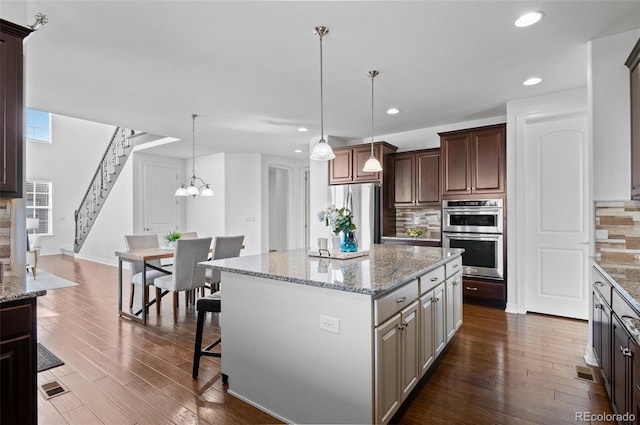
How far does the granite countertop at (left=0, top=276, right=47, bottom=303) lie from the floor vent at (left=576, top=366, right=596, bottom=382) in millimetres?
3589

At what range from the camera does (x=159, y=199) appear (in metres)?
7.52

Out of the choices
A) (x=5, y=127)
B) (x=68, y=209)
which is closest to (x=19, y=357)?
(x=5, y=127)

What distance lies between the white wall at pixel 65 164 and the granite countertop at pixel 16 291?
9.55 meters

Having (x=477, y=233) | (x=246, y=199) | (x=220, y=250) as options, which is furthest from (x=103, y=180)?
(x=477, y=233)

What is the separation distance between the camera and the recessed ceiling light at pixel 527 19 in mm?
2219

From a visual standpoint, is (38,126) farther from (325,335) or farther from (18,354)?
(325,335)

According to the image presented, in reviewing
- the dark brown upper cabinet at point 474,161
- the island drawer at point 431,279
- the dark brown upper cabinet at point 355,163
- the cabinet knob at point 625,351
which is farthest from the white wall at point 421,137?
the cabinet knob at point 625,351

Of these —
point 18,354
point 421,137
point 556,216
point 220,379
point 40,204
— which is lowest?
point 220,379

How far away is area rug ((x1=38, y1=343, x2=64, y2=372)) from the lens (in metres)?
2.66

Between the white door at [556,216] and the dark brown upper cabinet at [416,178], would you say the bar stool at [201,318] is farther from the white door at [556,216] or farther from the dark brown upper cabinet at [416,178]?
the white door at [556,216]

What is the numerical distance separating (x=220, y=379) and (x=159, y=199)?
6.04 m

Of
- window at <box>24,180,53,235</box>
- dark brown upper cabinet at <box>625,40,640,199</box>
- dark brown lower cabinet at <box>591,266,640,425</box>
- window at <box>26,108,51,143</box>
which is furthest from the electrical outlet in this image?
window at <box>26,108,51,143</box>

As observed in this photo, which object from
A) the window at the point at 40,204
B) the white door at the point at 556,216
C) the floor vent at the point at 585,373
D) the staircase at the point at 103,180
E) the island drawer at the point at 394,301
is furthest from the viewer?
the window at the point at 40,204

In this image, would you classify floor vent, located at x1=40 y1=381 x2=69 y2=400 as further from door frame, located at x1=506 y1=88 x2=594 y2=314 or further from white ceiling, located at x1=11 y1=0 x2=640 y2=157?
door frame, located at x1=506 y1=88 x2=594 y2=314
